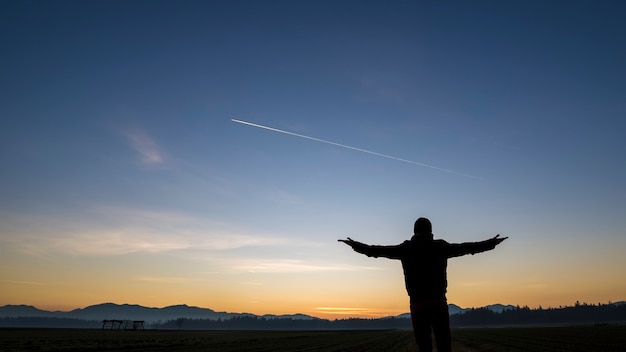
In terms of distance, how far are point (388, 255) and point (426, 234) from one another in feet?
1.75

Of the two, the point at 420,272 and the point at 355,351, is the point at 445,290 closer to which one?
the point at 420,272

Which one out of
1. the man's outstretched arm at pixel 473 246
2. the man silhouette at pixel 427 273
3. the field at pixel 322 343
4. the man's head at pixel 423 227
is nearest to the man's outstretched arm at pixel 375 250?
the man silhouette at pixel 427 273

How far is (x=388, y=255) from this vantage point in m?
5.42

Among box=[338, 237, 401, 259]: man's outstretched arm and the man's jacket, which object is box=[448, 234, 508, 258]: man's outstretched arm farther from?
box=[338, 237, 401, 259]: man's outstretched arm

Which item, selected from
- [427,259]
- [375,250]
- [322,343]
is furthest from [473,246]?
[322,343]

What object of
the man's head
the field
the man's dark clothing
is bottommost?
the field

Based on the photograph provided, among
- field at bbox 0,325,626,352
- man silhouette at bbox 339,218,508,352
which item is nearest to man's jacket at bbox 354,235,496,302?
man silhouette at bbox 339,218,508,352

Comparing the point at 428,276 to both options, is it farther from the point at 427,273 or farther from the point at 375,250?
the point at 375,250

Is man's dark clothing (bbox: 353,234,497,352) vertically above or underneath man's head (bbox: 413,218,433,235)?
underneath

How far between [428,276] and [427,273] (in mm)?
36

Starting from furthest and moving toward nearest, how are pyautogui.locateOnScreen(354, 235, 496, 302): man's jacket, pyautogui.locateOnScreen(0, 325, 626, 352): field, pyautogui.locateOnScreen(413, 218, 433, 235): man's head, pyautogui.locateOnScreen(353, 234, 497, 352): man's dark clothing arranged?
pyautogui.locateOnScreen(0, 325, 626, 352): field → pyautogui.locateOnScreen(413, 218, 433, 235): man's head → pyautogui.locateOnScreen(354, 235, 496, 302): man's jacket → pyautogui.locateOnScreen(353, 234, 497, 352): man's dark clothing

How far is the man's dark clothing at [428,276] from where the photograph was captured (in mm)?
5004

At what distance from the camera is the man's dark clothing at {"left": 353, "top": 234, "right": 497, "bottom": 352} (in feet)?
16.4

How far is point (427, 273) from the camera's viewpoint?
16.9 feet
